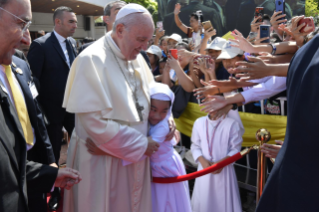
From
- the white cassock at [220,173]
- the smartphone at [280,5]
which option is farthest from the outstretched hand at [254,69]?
the smartphone at [280,5]

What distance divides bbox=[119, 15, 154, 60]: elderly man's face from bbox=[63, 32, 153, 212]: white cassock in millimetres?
99

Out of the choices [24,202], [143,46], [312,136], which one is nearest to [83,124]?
[143,46]

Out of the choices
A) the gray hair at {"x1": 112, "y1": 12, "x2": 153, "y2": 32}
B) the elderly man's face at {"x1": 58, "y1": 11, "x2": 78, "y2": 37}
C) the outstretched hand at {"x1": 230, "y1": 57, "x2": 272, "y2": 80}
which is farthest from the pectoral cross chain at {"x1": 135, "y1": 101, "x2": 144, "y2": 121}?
the elderly man's face at {"x1": 58, "y1": 11, "x2": 78, "y2": 37}

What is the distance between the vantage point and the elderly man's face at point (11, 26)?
167 cm

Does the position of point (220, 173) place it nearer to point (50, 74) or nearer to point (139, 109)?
point (139, 109)

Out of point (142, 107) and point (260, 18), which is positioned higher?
point (260, 18)

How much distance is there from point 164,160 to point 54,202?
6.21 feet

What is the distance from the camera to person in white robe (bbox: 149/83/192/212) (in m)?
2.85

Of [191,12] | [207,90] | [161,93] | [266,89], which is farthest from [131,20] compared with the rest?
[191,12]

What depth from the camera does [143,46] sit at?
2.64 meters

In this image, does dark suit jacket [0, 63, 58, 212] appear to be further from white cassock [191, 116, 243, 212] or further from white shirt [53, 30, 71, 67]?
white shirt [53, 30, 71, 67]

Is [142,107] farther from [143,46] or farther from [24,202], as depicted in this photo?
[24,202]

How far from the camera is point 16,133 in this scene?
1.64 m

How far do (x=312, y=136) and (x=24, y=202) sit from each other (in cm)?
145
